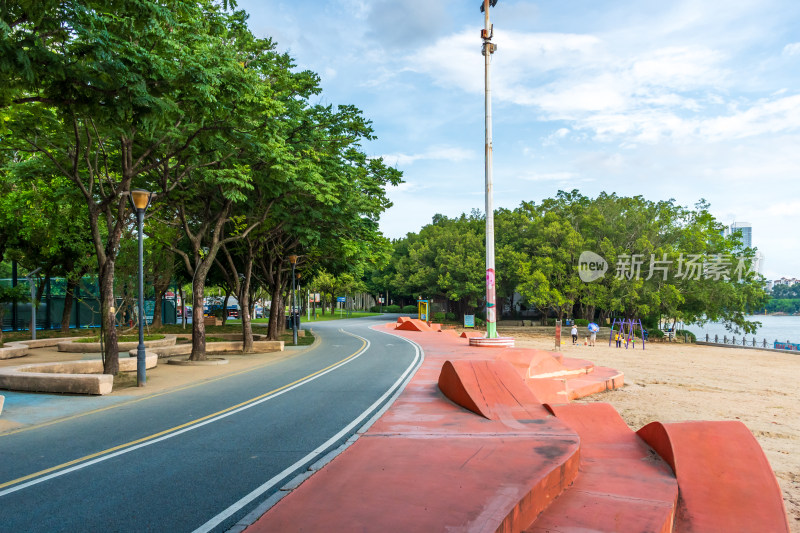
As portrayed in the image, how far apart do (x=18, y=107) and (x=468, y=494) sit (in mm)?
15007

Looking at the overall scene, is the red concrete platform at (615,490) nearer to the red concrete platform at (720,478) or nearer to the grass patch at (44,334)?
the red concrete platform at (720,478)

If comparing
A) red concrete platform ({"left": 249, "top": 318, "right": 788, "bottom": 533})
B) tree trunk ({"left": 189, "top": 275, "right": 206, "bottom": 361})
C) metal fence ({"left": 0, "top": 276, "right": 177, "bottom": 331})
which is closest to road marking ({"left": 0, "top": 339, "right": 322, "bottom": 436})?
tree trunk ({"left": 189, "top": 275, "right": 206, "bottom": 361})

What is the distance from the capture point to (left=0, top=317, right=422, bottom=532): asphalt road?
558 cm

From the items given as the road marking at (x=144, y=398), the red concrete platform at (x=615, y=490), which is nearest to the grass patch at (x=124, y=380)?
the road marking at (x=144, y=398)

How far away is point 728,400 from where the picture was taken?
15.3m

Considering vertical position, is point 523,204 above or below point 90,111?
above

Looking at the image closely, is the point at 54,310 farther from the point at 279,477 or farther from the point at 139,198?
the point at 279,477

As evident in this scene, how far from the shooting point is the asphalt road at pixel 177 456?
5582 millimetres

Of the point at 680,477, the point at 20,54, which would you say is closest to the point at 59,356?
the point at 20,54

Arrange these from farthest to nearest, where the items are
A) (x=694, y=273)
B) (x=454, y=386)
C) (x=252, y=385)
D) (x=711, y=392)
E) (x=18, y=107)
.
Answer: (x=694, y=273) < (x=711, y=392) < (x=252, y=385) < (x=18, y=107) < (x=454, y=386)

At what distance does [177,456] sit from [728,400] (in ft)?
48.6

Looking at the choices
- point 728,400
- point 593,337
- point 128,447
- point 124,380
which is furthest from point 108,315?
point 593,337

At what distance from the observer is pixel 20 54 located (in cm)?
650

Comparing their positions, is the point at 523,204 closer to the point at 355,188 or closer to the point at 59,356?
the point at 355,188
